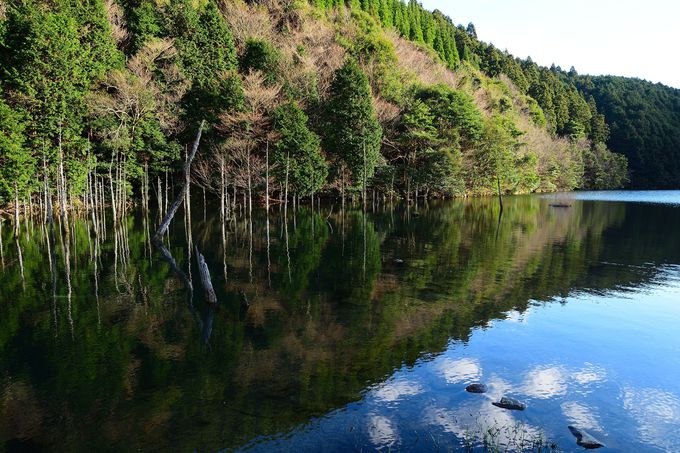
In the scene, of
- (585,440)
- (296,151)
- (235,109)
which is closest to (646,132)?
(296,151)

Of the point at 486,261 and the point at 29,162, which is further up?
the point at 29,162

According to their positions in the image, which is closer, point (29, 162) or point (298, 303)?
point (298, 303)

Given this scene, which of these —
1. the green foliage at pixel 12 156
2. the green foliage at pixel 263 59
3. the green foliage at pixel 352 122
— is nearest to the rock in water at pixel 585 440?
the green foliage at pixel 12 156

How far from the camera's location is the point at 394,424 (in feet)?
29.7

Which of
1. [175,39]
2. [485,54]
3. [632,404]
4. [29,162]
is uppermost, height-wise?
[485,54]

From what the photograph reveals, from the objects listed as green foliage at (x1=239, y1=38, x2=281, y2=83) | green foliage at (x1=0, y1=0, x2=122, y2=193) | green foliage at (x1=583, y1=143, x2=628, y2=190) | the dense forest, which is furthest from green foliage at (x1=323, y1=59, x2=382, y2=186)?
green foliage at (x1=583, y1=143, x2=628, y2=190)

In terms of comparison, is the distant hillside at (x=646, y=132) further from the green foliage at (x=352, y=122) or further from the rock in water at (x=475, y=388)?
the rock in water at (x=475, y=388)

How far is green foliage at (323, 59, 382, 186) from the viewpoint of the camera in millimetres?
48250

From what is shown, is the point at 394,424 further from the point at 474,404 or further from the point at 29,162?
the point at 29,162

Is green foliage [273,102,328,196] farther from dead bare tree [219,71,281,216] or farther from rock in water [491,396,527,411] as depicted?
rock in water [491,396,527,411]

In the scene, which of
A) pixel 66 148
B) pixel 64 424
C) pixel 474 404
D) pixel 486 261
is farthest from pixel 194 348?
pixel 66 148

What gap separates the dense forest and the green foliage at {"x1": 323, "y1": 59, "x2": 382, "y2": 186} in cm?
15

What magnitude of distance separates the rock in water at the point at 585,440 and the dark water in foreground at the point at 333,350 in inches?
6.3

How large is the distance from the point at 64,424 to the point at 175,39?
44.1 metres
